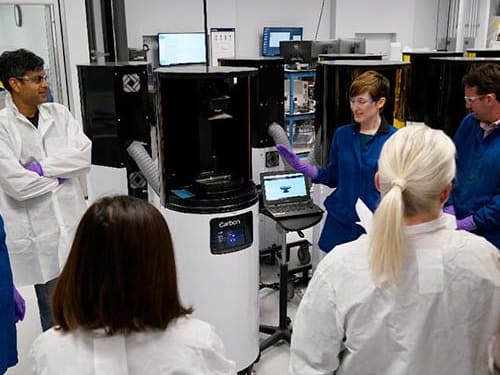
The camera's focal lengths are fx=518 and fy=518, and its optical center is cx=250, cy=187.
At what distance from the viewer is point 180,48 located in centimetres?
697

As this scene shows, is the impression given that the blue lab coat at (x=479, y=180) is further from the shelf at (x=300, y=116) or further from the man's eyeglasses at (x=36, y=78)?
the shelf at (x=300, y=116)

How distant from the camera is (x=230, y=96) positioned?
95.0 inches

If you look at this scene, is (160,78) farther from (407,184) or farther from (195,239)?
(407,184)

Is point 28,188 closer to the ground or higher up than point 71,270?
closer to the ground

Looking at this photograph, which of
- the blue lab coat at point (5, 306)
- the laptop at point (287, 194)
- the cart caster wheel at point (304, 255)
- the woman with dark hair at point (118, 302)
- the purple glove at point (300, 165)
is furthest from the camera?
the cart caster wheel at point (304, 255)

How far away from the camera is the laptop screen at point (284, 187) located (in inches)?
110

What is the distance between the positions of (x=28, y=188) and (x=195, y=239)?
77cm

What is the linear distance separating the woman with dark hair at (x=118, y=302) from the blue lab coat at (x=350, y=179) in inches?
54.6

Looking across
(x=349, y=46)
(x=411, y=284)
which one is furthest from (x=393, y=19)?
(x=411, y=284)

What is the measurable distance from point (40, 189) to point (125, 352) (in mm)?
1520

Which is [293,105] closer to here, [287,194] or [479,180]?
[287,194]

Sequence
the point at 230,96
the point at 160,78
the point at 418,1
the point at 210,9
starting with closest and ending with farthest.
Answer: the point at 160,78 < the point at 230,96 < the point at 210,9 < the point at 418,1

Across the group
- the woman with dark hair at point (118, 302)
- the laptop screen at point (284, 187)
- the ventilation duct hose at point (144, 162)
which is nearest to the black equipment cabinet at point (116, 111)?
the ventilation duct hose at point (144, 162)

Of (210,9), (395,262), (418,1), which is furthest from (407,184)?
(418,1)
